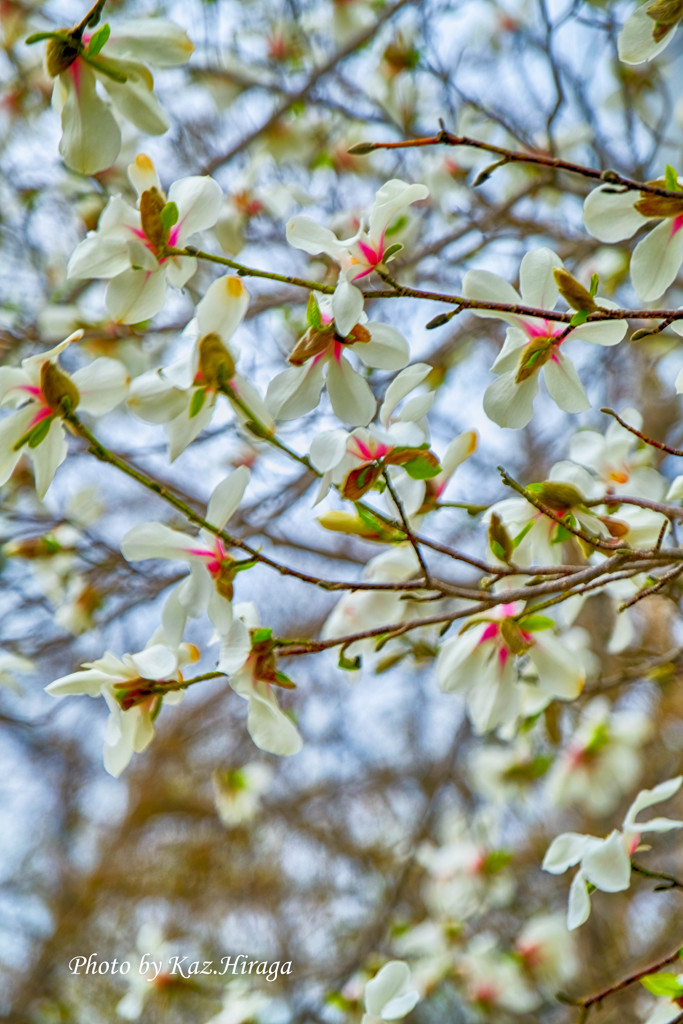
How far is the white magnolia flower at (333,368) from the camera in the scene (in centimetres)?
58

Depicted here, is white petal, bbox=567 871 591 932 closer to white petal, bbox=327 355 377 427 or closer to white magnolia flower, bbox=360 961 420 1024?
white magnolia flower, bbox=360 961 420 1024

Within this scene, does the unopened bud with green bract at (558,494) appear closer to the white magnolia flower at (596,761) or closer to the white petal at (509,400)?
the white petal at (509,400)

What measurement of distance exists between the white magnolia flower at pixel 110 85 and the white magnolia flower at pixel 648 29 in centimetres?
29

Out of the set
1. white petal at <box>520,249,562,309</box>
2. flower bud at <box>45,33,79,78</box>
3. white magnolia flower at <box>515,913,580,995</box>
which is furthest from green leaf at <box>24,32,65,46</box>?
white magnolia flower at <box>515,913,580,995</box>

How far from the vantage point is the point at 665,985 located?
66 centimetres

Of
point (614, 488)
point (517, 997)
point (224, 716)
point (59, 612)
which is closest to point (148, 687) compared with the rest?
point (614, 488)

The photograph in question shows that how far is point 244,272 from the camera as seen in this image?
562 millimetres

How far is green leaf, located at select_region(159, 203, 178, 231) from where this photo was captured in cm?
59

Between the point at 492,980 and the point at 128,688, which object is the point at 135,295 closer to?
the point at 128,688

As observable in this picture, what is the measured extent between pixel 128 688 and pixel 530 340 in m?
0.38

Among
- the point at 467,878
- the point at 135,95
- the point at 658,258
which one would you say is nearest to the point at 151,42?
the point at 135,95

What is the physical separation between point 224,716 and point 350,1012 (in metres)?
1.85

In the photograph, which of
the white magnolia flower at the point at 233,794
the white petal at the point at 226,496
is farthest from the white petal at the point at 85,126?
the white magnolia flower at the point at 233,794

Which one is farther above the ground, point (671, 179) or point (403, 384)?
point (671, 179)
